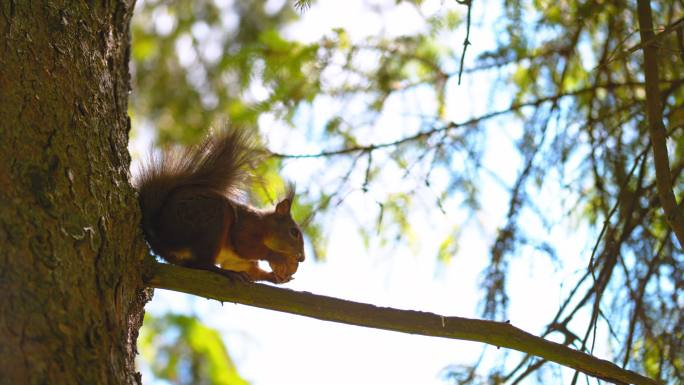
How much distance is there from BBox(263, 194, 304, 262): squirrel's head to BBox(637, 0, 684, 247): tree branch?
1217 mm

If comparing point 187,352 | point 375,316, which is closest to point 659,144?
point 375,316

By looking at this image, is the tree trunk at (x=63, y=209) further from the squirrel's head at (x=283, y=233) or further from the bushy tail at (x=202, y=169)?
the squirrel's head at (x=283, y=233)

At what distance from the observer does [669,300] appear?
2.39 metres

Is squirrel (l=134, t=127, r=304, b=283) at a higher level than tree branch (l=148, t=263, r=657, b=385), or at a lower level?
higher

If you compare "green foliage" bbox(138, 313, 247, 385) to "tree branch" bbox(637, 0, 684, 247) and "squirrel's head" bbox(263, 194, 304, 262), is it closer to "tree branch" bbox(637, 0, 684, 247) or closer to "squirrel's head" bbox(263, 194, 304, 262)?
"squirrel's head" bbox(263, 194, 304, 262)

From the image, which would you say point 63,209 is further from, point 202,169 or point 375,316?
point 202,169

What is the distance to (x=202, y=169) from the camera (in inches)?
90.3

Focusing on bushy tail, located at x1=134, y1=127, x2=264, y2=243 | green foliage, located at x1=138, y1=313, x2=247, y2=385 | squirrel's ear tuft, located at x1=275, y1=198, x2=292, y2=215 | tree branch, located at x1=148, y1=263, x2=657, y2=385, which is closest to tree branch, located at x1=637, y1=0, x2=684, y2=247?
tree branch, located at x1=148, y1=263, x2=657, y2=385

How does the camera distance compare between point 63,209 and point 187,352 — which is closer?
point 63,209

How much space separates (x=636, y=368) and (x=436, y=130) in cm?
98

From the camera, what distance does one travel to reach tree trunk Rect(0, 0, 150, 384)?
4.53 ft

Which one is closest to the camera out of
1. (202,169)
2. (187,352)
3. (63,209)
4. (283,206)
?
(63,209)

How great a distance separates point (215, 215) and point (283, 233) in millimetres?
522

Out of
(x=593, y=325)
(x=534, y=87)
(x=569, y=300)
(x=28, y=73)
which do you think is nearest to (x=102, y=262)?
(x=28, y=73)
